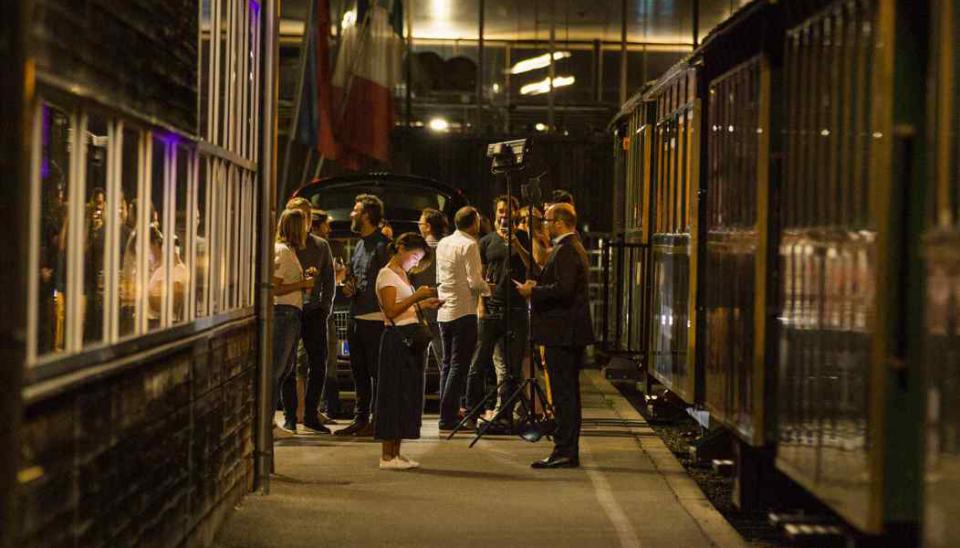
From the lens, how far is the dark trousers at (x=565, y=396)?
10891mm

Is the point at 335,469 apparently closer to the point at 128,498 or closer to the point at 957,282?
the point at 128,498

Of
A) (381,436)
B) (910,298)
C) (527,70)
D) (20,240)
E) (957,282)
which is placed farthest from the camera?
(527,70)

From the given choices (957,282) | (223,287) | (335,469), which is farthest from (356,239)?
(957,282)

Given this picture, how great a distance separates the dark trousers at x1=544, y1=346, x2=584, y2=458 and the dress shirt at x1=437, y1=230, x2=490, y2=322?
5.40 feet

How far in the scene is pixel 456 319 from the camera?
1274 cm

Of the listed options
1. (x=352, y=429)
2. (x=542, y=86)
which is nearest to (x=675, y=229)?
(x=352, y=429)

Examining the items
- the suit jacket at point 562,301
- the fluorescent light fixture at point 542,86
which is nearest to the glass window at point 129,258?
the suit jacket at point 562,301

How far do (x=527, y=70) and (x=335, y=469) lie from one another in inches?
568

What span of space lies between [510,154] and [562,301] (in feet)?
6.76

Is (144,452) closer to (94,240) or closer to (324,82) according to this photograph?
(94,240)

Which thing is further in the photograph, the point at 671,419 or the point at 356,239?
the point at 356,239

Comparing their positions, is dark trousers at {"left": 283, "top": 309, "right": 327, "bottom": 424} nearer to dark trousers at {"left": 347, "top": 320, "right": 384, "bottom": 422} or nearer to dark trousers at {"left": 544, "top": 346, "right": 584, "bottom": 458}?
dark trousers at {"left": 347, "top": 320, "right": 384, "bottom": 422}

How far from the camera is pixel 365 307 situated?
12398 mm

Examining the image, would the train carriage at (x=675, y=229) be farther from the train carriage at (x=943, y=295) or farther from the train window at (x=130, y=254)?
the train carriage at (x=943, y=295)
